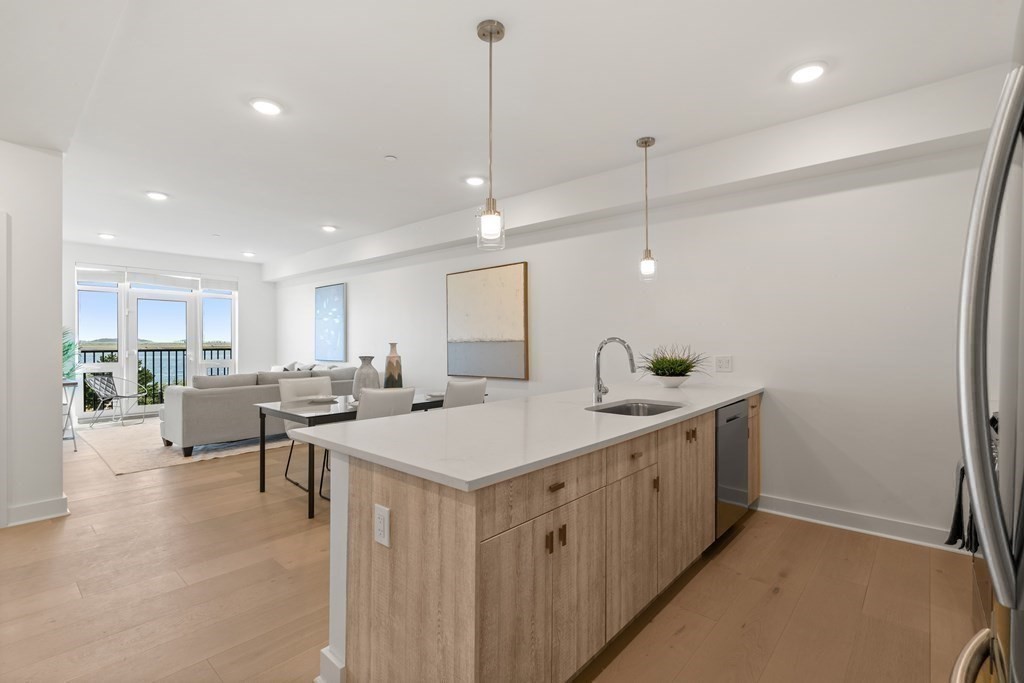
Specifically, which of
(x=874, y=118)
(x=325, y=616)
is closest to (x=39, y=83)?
(x=325, y=616)

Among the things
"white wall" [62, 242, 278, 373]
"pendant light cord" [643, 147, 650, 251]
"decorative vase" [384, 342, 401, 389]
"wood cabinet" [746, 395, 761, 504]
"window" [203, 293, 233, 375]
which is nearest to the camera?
"wood cabinet" [746, 395, 761, 504]

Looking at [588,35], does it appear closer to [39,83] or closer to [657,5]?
[657,5]

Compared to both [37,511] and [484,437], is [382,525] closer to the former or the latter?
[484,437]

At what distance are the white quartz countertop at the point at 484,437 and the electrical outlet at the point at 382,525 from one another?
165 millimetres

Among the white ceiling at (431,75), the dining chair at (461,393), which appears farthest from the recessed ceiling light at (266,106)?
the dining chair at (461,393)

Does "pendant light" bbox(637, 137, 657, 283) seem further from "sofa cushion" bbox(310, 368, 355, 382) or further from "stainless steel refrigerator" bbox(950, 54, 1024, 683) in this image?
"sofa cushion" bbox(310, 368, 355, 382)

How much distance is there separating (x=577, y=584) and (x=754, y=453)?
7.24 ft

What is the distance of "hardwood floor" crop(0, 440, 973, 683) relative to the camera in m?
1.82

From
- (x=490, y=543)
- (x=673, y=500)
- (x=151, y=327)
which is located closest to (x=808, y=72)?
(x=673, y=500)

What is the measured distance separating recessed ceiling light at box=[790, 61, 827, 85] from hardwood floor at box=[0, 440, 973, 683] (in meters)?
2.58

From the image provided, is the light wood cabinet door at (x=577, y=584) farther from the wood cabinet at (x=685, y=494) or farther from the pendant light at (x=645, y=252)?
the pendant light at (x=645, y=252)

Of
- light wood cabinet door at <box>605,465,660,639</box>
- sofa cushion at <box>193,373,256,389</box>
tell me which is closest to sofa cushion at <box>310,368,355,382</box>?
sofa cushion at <box>193,373,256,389</box>

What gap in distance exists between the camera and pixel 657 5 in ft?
6.72

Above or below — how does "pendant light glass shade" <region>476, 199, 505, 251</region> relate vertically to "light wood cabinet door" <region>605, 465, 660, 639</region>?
above
